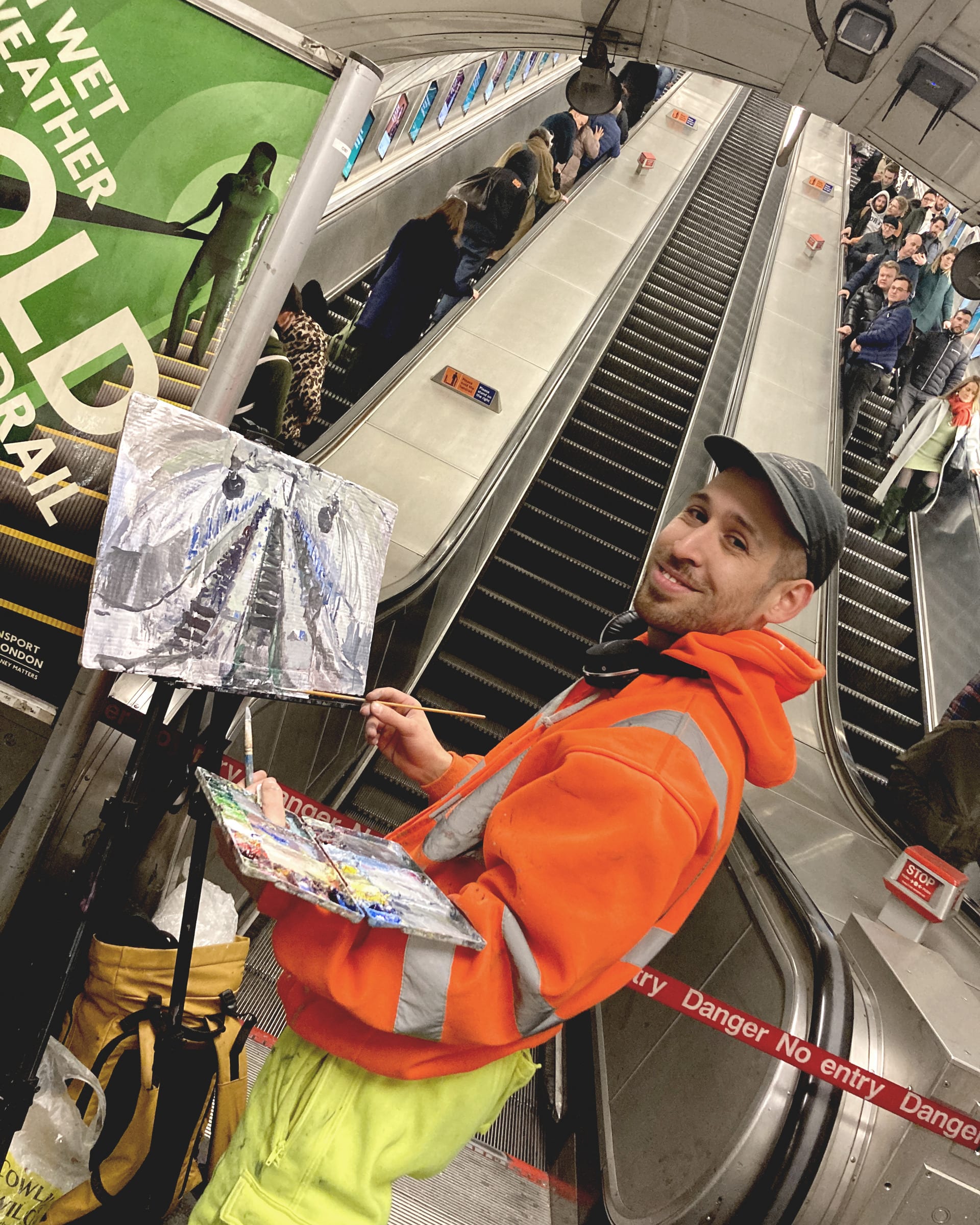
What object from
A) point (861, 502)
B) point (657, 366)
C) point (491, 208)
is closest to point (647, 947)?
point (491, 208)

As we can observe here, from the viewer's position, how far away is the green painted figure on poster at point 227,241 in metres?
2.25

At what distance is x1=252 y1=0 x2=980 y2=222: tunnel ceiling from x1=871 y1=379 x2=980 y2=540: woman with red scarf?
12.8ft


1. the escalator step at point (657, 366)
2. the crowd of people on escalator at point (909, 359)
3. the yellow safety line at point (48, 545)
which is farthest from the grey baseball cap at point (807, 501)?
the escalator step at point (657, 366)

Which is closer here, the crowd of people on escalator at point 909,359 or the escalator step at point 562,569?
the escalator step at point 562,569

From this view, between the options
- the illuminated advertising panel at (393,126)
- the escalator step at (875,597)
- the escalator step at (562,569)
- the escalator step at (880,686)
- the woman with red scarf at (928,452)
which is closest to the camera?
the escalator step at (562,569)

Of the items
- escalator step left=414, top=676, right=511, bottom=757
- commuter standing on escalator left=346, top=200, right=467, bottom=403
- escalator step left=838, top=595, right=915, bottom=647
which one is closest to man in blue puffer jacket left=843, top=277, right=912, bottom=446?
escalator step left=838, top=595, right=915, bottom=647

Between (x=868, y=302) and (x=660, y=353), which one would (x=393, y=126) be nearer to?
(x=660, y=353)

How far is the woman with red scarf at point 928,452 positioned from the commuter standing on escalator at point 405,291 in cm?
470

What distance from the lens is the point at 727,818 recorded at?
5.51ft

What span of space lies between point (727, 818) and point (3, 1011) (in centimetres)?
206

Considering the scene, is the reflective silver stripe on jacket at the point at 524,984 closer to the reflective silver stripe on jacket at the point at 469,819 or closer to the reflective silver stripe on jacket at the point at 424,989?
the reflective silver stripe on jacket at the point at 424,989

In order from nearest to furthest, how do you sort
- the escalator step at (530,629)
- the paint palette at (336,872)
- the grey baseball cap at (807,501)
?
the paint palette at (336,872) → the grey baseball cap at (807,501) → the escalator step at (530,629)

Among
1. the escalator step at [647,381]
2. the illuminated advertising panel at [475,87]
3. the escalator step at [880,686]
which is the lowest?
the escalator step at [880,686]

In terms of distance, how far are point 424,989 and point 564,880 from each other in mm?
259
